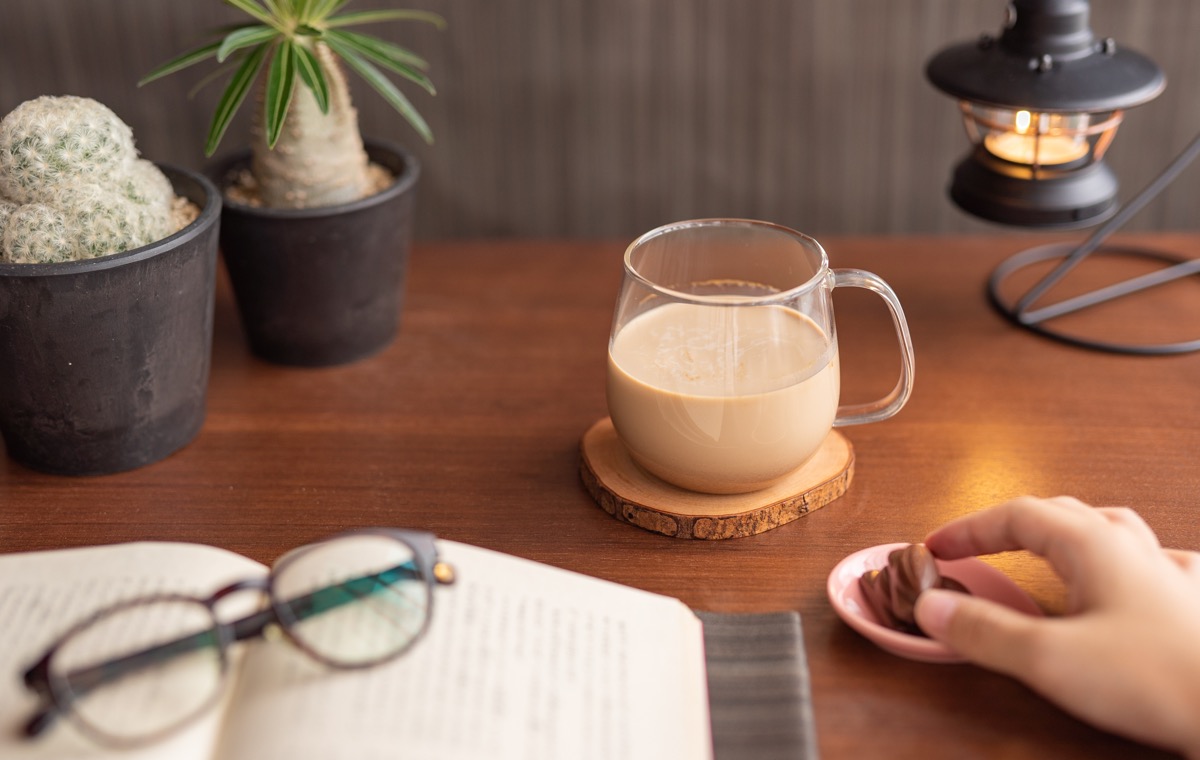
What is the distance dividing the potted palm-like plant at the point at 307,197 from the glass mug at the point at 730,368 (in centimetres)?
28

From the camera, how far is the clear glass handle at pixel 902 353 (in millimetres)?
702

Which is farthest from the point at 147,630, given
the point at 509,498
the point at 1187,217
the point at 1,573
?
the point at 1187,217

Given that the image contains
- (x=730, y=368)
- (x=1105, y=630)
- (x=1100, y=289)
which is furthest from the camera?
(x=1100, y=289)

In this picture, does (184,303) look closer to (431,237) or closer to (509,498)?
(509,498)

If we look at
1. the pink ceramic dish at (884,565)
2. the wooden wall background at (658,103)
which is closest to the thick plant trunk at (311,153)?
the wooden wall background at (658,103)

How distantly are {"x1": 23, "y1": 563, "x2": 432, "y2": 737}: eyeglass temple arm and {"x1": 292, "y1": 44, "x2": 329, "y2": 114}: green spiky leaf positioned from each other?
395 mm

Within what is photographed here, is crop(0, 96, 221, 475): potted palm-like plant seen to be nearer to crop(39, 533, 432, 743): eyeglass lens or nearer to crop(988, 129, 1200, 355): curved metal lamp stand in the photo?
crop(39, 533, 432, 743): eyeglass lens

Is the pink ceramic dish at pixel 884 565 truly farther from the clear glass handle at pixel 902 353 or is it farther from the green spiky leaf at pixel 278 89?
the green spiky leaf at pixel 278 89

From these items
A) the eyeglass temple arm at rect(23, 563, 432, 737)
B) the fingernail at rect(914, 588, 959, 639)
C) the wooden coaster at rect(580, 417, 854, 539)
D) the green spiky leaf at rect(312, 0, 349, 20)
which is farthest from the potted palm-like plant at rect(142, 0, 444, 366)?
the fingernail at rect(914, 588, 959, 639)

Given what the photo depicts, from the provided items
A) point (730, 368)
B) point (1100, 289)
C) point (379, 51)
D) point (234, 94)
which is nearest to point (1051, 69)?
point (1100, 289)

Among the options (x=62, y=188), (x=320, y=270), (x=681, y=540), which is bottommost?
(x=681, y=540)

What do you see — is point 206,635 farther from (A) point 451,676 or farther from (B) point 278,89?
(B) point 278,89

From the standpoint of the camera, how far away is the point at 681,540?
71 centimetres

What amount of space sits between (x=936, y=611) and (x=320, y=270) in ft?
1.82
